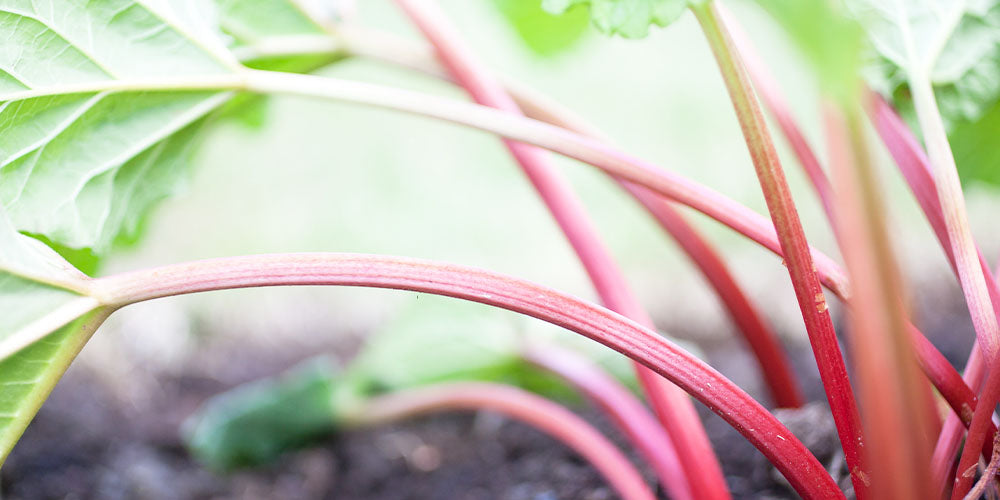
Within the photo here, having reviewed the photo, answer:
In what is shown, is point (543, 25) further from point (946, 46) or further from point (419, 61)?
point (946, 46)

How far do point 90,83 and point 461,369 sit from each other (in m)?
0.76

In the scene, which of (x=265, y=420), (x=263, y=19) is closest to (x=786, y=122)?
(x=263, y=19)

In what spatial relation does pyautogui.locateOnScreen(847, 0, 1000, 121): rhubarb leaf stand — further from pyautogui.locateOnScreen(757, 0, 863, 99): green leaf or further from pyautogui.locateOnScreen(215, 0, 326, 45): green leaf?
pyautogui.locateOnScreen(215, 0, 326, 45): green leaf

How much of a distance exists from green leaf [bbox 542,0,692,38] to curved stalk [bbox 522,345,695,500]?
0.39 metres

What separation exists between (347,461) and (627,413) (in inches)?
23.1

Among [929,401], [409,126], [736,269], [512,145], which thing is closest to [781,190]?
[929,401]

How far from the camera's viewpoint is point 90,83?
0.61 m

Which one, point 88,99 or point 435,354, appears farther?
point 435,354

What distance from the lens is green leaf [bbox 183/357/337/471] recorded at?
108cm

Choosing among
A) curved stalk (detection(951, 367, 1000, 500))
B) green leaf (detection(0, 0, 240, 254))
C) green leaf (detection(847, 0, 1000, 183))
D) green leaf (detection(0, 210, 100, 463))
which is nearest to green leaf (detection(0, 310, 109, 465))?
green leaf (detection(0, 210, 100, 463))

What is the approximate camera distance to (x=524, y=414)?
89 cm

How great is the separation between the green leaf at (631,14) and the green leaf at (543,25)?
0.49 metres

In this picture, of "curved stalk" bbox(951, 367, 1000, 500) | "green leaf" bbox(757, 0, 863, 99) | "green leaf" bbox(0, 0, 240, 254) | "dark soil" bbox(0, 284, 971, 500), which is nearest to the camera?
"green leaf" bbox(757, 0, 863, 99)

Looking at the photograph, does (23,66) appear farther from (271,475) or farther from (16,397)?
(271,475)
